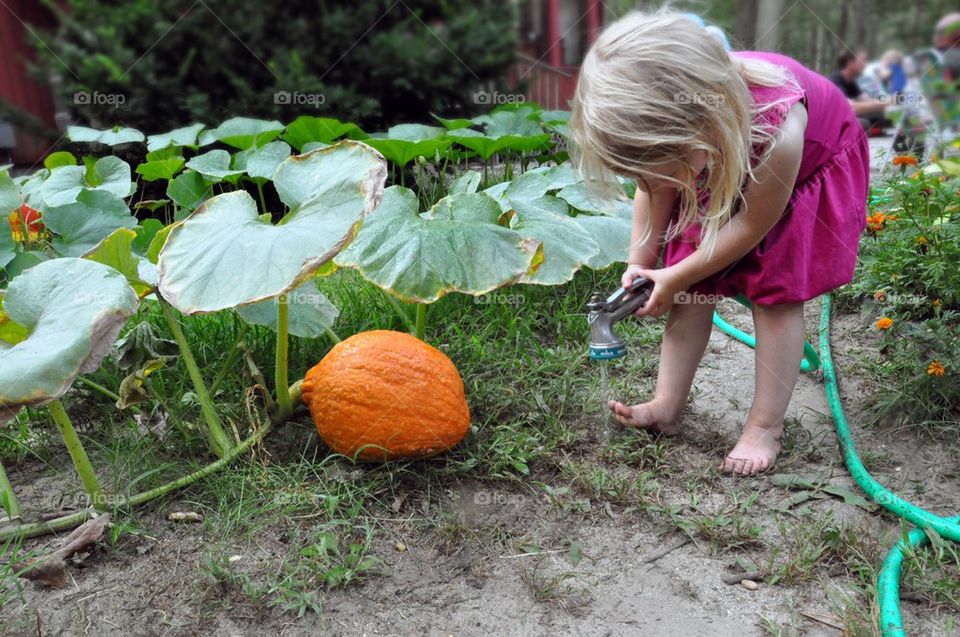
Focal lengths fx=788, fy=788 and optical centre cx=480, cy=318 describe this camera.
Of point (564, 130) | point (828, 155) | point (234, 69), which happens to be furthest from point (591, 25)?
point (828, 155)

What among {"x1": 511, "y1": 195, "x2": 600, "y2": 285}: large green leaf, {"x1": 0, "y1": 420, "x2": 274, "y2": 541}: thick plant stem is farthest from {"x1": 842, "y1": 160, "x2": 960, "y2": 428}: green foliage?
{"x1": 0, "y1": 420, "x2": 274, "y2": 541}: thick plant stem

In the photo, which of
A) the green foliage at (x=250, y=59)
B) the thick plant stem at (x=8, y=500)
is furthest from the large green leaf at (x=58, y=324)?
the green foliage at (x=250, y=59)

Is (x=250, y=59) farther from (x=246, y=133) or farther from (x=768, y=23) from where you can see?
(x=768, y=23)

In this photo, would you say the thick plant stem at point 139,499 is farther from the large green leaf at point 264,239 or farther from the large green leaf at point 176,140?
the large green leaf at point 176,140

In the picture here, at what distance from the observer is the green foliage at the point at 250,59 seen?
14.4 feet

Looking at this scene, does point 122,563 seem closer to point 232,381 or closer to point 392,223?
point 232,381

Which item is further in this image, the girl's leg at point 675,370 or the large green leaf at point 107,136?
the large green leaf at point 107,136

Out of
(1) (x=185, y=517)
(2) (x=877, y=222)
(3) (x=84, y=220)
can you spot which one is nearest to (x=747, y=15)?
(2) (x=877, y=222)

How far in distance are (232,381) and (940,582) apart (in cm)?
158

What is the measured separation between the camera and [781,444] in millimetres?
1852

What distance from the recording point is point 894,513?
159cm

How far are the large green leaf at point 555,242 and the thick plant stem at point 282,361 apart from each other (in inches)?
21.4

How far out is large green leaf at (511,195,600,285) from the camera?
188 cm

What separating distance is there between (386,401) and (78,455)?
596 mm
